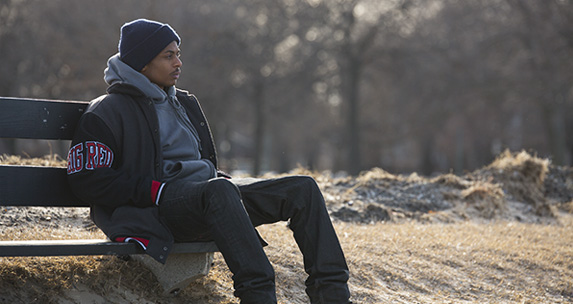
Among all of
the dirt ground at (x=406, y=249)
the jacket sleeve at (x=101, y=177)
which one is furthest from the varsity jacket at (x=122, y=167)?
the dirt ground at (x=406, y=249)

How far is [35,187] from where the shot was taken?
4.00m

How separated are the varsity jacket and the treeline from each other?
19.1 metres

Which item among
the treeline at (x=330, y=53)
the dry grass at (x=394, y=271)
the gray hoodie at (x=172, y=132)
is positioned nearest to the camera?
the dry grass at (x=394, y=271)

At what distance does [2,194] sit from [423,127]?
93.0ft

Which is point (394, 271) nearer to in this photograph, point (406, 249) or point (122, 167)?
point (406, 249)

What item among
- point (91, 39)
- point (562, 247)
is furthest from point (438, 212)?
point (91, 39)

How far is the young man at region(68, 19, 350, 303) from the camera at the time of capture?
355 cm

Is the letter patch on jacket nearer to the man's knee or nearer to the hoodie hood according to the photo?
the hoodie hood

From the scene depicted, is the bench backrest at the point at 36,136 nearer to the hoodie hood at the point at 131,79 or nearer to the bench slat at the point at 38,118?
the bench slat at the point at 38,118

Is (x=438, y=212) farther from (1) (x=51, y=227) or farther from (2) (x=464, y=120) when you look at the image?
(2) (x=464, y=120)

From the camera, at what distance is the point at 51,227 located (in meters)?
5.31

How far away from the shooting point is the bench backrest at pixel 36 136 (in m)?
3.93

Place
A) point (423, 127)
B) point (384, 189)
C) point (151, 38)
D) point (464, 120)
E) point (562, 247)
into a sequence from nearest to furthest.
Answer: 1. point (151, 38)
2. point (562, 247)
3. point (384, 189)
4. point (423, 127)
5. point (464, 120)

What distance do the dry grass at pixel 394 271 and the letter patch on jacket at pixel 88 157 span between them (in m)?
0.62
